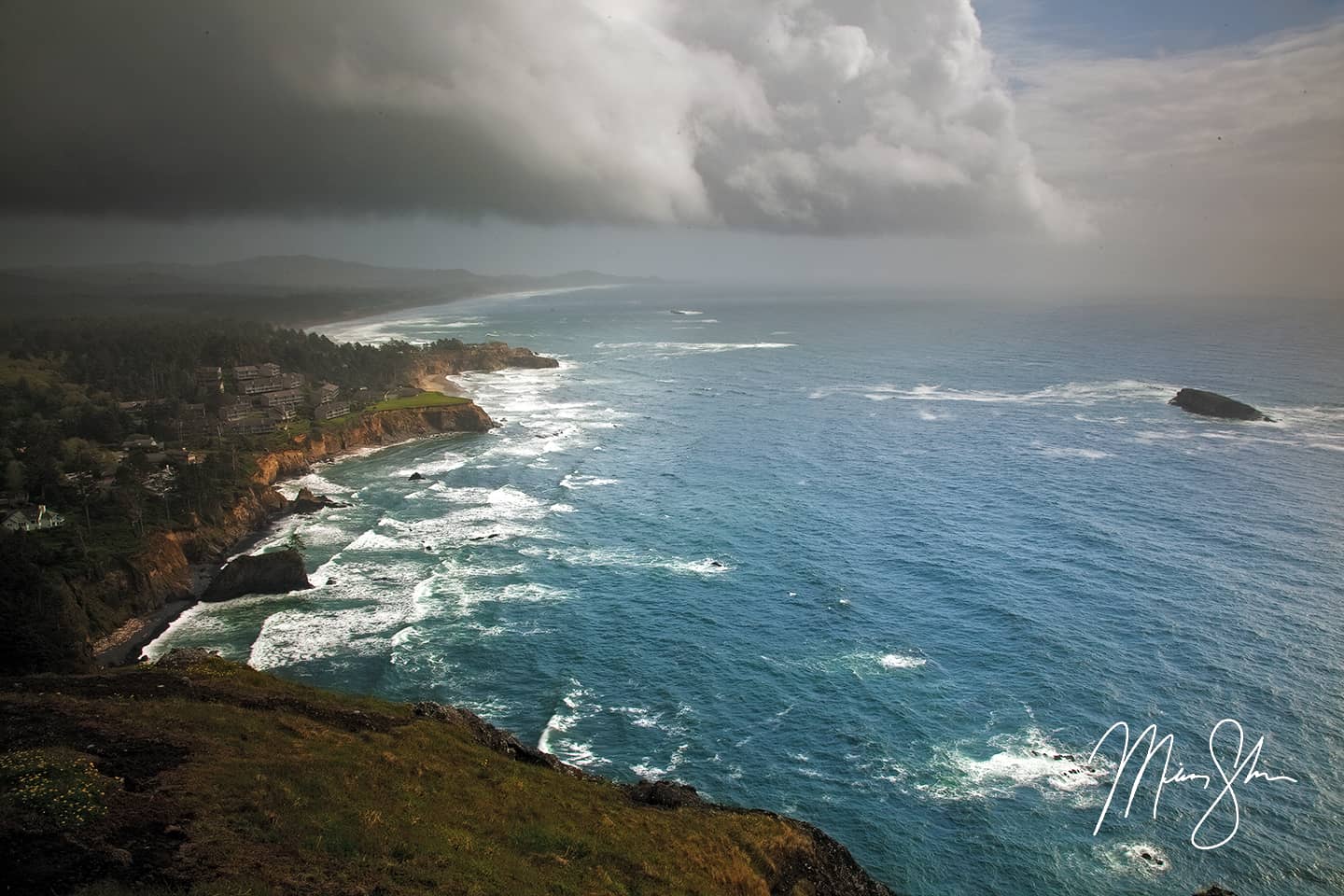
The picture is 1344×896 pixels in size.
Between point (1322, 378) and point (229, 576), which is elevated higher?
point (1322, 378)

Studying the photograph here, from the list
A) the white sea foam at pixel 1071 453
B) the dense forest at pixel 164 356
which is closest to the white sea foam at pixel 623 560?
the white sea foam at pixel 1071 453

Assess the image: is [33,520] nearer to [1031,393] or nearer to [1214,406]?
[1031,393]

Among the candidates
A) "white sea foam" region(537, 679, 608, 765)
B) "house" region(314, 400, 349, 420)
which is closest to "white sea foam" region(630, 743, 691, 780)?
"white sea foam" region(537, 679, 608, 765)

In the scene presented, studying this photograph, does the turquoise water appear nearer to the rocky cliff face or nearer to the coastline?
the coastline

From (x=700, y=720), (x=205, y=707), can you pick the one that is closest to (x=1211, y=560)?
(x=700, y=720)

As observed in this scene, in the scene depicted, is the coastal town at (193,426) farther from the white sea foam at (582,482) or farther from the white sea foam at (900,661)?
the white sea foam at (900,661)

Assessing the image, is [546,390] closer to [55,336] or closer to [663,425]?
[663,425]
